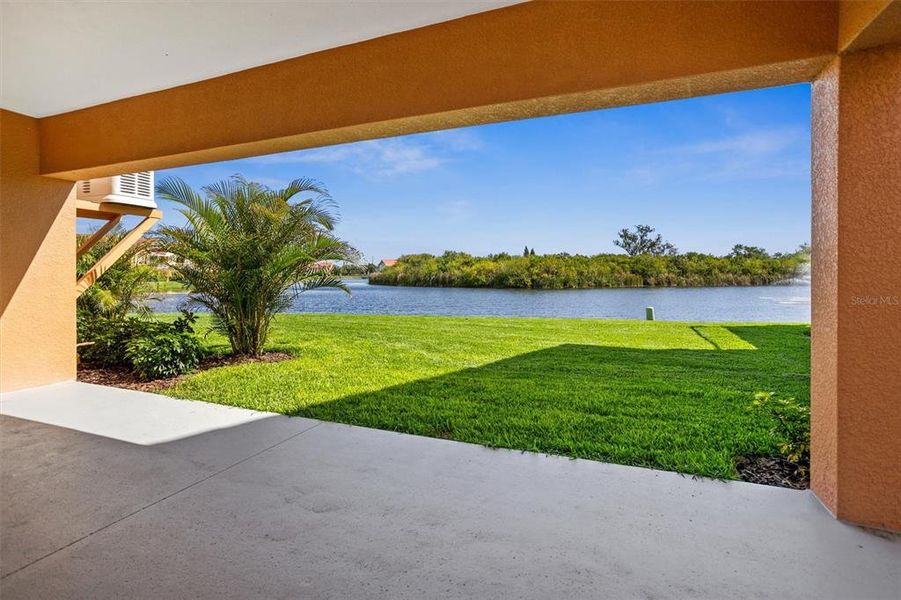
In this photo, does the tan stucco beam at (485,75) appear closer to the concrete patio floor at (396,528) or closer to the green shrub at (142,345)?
the concrete patio floor at (396,528)

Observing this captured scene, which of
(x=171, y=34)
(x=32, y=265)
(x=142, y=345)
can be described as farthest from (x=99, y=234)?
(x=171, y=34)

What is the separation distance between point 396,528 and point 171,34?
338cm

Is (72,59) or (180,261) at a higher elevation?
(72,59)

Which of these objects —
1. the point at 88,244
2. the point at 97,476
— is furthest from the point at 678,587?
the point at 88,244

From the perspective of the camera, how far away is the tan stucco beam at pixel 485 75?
90.9 inches

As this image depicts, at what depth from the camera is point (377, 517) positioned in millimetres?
2328

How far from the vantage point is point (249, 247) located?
6.15 m

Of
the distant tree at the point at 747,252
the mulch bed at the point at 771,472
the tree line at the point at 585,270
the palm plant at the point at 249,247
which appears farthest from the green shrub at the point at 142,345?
the distant tree at the point at 747,252

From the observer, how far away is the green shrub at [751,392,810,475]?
9.39 feet

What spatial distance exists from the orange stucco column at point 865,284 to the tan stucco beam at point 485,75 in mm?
282

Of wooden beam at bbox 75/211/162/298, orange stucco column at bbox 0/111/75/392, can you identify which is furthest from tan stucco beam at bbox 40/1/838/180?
wooden beam at bbox 75/211/162/298

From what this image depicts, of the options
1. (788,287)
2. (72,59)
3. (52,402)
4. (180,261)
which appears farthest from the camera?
(788,287)

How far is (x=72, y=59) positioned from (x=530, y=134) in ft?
75.3

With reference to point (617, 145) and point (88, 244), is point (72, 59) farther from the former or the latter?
point (617, 145)
